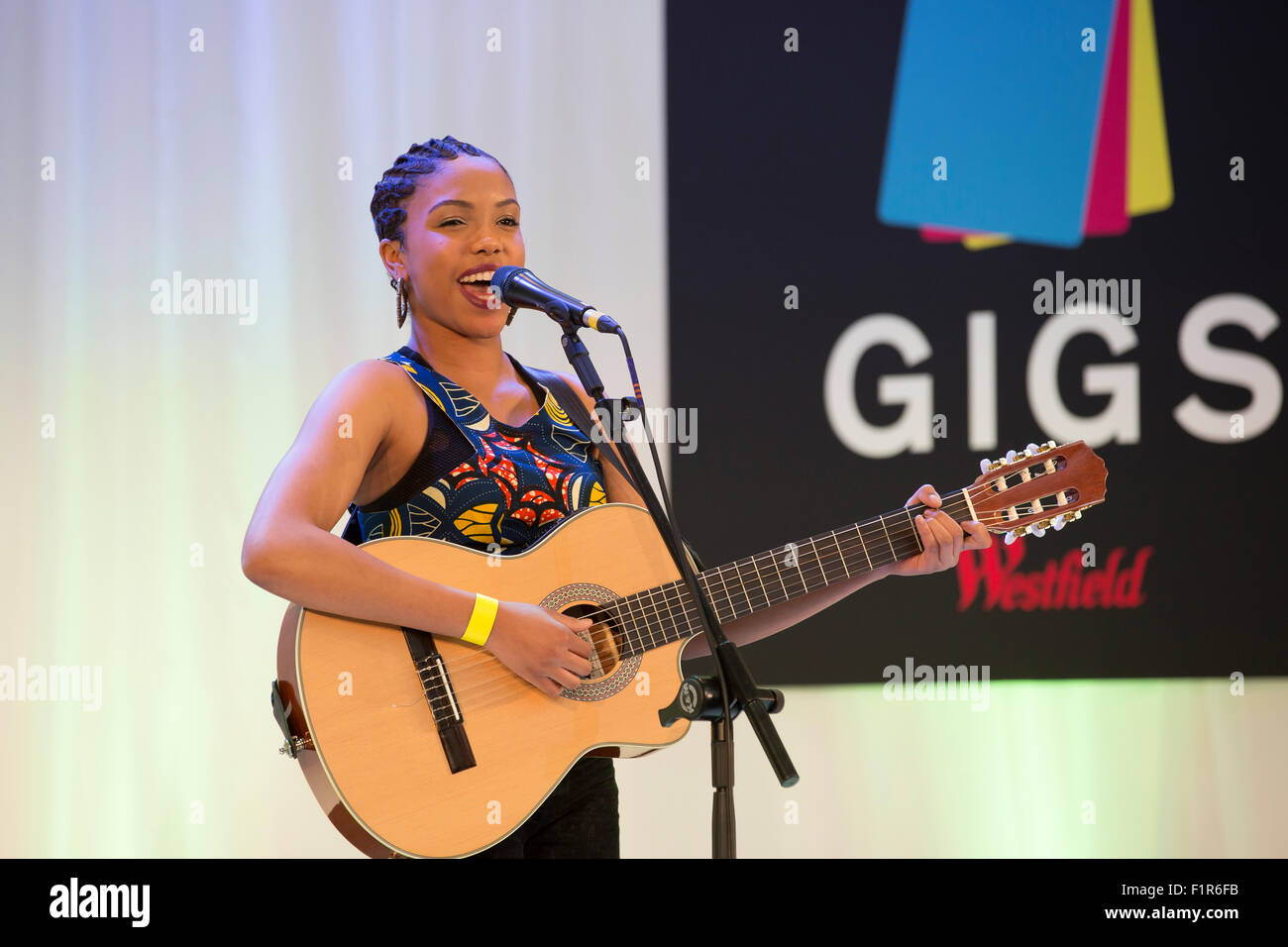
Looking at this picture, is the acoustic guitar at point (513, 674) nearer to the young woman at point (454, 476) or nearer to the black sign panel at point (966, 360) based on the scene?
the young woman at point (454, 476)

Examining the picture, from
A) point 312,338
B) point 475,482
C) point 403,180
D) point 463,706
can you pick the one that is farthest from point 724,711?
point 312,338

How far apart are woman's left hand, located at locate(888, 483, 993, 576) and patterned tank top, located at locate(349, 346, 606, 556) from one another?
611mm

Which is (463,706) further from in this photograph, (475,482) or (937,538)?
(937,538)

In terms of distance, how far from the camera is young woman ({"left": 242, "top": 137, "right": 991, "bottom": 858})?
78.3 inches

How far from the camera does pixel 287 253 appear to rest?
3582 mm

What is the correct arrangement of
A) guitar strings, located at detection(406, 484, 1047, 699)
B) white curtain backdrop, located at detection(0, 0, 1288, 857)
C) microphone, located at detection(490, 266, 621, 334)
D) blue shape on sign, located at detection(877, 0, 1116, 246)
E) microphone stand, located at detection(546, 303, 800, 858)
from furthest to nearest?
blue shape on sign, located at detection(877, 0, 1116, 246), white curtain backdrop, located at detection(0, 0, 1288, 857), guitar strings, located at detection(406, 484, 1047, 699), microphone, located at detection(490, 266, 621, 334), microphone stand, located at detection(546, 303, 800, 858)

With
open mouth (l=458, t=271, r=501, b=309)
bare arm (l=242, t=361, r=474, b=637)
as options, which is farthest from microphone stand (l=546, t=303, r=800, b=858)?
open mouth (l=458, t=271, r=501, b=309)

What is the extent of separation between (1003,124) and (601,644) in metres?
2.40

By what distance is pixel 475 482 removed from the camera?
2.10 meters

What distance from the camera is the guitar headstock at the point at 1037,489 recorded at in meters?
2.21

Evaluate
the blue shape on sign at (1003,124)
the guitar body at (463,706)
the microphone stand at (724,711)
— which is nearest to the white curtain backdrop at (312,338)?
the blue shape on sign at (1003,124)

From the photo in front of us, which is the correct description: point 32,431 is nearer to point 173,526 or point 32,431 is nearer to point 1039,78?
point 173,526

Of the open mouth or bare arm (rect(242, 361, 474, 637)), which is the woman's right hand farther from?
the open mouth

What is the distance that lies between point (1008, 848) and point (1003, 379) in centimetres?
142
